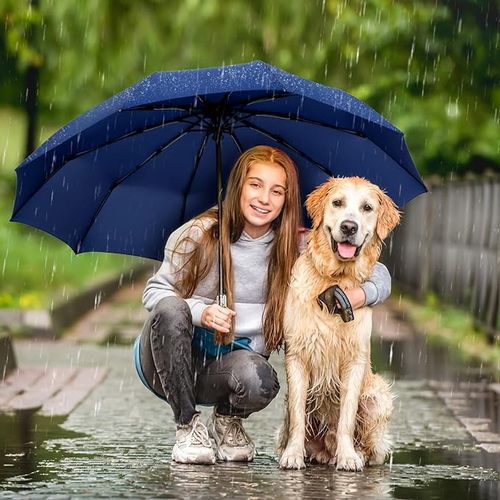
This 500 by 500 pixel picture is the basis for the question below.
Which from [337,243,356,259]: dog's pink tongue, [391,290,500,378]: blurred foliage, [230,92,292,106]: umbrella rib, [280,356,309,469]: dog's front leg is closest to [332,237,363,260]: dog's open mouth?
[337,243,356,259]: dog's pink tongue

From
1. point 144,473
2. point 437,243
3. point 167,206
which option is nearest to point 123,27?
point 437,243

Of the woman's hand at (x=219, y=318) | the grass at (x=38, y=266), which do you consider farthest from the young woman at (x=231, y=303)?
the grass at (x=38, y=266)

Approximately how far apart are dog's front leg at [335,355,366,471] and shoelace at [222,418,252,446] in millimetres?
548

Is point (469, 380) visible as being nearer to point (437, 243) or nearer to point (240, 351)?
point (240, 351)

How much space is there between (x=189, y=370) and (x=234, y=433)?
45 centimetres

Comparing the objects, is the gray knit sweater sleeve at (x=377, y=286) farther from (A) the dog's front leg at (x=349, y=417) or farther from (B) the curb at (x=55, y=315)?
(B) the curb at (x=55, y=315)

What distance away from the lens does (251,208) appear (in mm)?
6711

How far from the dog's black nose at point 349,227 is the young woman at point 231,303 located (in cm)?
33

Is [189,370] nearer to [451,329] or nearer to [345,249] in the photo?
[345,249]

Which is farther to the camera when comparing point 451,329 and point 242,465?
point 451,329

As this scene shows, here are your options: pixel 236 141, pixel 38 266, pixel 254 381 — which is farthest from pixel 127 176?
pixel 38 266

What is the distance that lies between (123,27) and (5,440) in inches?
451

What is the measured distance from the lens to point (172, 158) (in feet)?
23.6

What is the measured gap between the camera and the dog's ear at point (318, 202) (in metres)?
6.51
